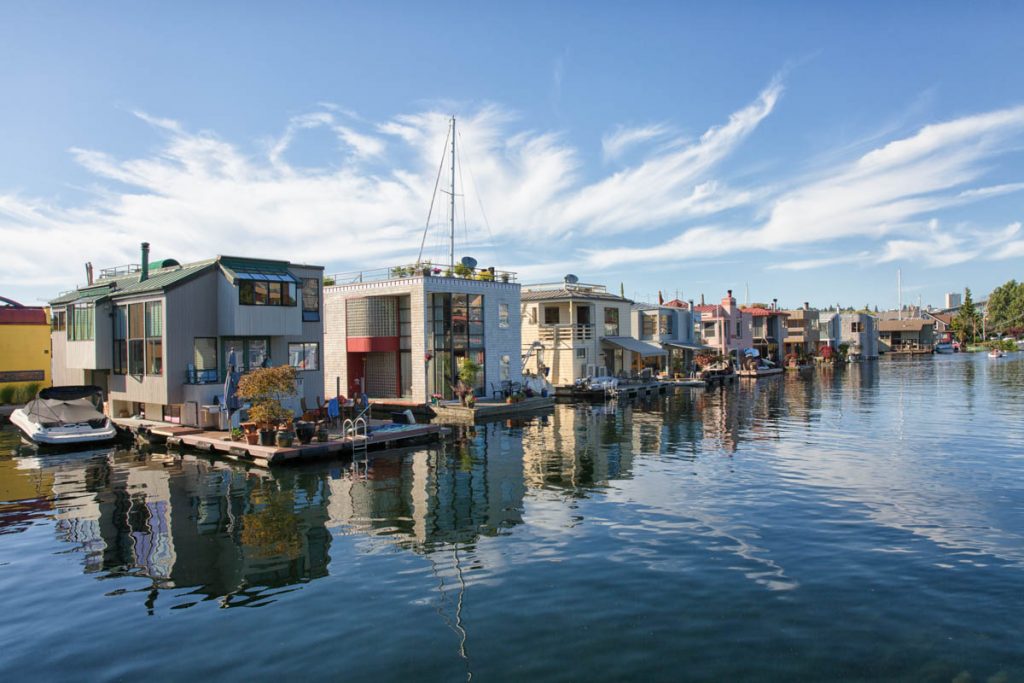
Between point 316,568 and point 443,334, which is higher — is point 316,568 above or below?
below

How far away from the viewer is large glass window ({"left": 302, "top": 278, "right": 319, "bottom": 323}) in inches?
1404

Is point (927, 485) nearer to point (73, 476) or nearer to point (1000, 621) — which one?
point (1000, 621)

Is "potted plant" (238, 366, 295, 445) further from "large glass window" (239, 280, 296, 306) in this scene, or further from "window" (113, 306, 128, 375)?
"window" (113, 306, 128, 375)

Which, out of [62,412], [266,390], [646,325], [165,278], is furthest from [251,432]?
[646,325]

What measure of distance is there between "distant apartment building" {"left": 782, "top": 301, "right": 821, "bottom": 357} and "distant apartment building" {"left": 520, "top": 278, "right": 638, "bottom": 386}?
53896mm

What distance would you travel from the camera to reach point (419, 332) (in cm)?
4406

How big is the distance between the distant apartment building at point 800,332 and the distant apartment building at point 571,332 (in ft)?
177

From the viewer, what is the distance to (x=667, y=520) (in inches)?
691

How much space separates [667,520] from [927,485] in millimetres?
9492

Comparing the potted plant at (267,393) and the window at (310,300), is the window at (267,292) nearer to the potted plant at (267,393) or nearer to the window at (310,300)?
the window at (310,300)

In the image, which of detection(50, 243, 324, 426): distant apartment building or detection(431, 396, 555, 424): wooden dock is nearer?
detection(50, 243, 324, 426): distant apartment building

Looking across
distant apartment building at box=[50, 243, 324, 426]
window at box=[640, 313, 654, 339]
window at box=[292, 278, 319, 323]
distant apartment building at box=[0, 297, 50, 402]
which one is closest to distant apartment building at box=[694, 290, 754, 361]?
window at box=[640, 313, 654, 339]

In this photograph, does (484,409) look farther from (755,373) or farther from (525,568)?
(755,373)

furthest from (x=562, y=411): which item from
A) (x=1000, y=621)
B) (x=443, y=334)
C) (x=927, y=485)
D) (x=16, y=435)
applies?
(x=1000, y=621)
